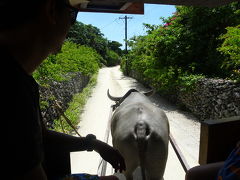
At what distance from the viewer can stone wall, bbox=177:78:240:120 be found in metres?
5.23

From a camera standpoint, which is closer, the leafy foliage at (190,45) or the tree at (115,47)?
the leafy foliage at (190,45)

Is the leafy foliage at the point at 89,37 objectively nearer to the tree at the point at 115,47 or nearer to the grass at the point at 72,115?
the tree at the point at 115,47

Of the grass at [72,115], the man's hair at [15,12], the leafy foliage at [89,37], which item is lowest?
the grass at [72,115]

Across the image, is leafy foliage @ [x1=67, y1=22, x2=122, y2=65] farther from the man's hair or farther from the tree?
the man's hair

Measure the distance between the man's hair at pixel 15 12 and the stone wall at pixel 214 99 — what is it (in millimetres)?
5304

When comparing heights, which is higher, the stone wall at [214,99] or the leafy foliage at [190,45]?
the leafy foliage at [190,45]

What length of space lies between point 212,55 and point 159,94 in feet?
12.2

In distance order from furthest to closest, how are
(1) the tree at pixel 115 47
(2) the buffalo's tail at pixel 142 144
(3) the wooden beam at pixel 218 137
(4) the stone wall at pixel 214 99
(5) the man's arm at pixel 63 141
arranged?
(1) the tree at pixel 115 47 → (4) the stone wall at pixel 214 99 → (2) the buffalo's tail at pixel 142 144 → (3) the wooden beam at pixel 218 137 → (5) the man's arm at pixel 63 141

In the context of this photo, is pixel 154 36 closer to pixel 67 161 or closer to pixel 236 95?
pixel 236 95

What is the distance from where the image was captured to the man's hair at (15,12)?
0.73 m

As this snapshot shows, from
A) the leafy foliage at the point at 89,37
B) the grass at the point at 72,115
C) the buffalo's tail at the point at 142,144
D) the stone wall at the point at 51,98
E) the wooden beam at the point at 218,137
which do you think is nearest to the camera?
the wooden beam at the point at 218,137

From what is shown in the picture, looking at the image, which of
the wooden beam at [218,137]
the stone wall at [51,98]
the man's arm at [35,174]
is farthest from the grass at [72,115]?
the man's arm at [35,174]

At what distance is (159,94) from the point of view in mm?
10852

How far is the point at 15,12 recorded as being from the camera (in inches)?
29.2
